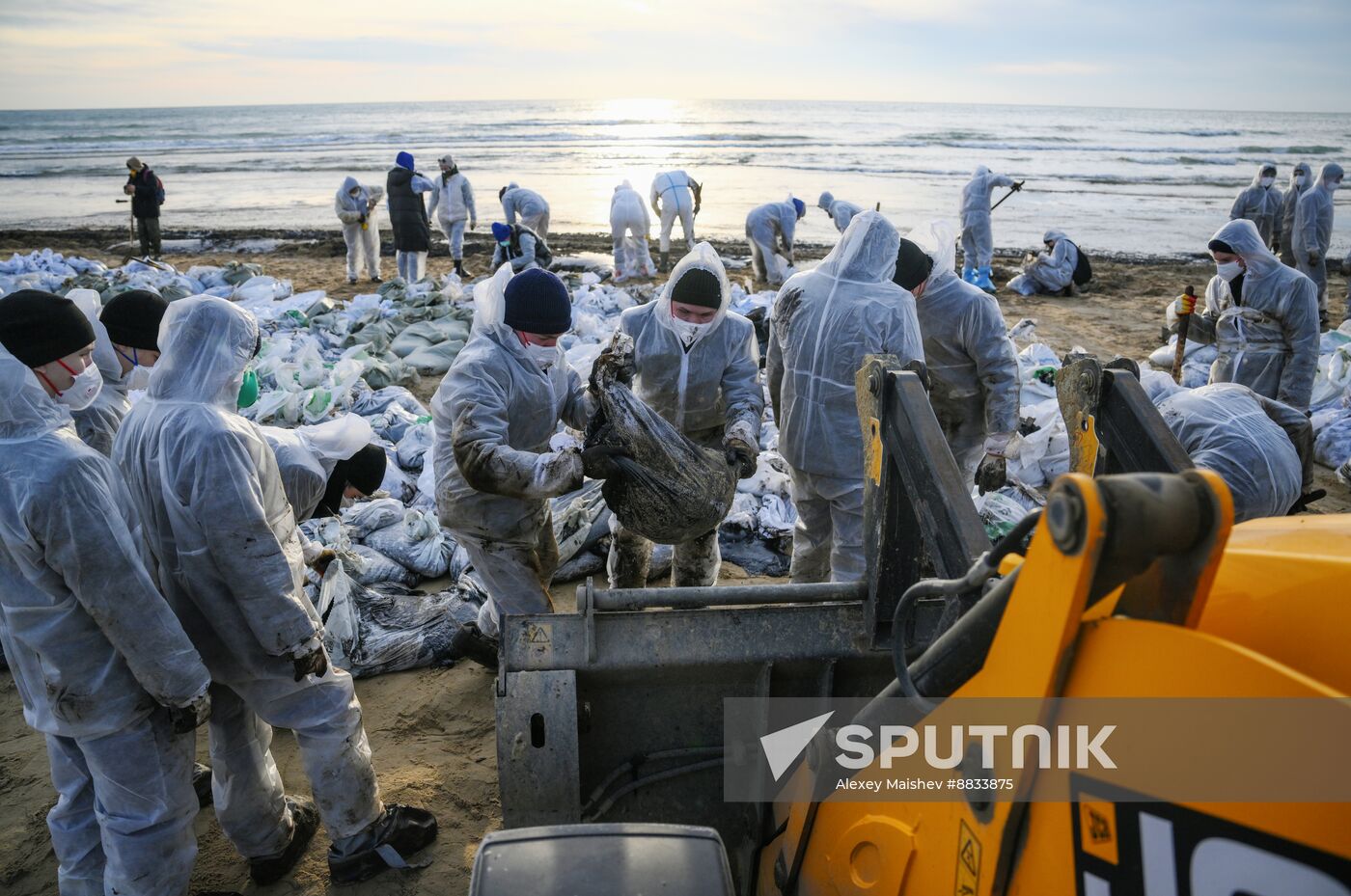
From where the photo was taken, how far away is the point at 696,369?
4145 millimetres

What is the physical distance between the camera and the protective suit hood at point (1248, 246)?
5.98m

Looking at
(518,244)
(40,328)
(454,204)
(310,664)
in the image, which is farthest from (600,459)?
(454,204)

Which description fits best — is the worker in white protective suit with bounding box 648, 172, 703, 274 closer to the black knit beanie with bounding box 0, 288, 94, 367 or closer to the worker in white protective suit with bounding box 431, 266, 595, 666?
the worker in white protective suit with bounding box 431, 266, 595, 666

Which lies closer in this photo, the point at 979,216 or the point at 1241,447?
the point at 1241,447

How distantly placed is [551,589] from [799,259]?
34.3ft

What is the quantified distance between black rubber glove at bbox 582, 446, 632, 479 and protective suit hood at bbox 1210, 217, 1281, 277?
4956 mm

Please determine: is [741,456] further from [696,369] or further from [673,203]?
[673,203]

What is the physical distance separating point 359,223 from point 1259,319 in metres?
11.4

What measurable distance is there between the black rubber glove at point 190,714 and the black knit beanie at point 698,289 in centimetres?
246

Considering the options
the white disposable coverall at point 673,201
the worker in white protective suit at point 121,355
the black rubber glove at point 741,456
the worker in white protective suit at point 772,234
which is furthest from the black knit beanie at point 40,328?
the white disposable coverall at point 673,201

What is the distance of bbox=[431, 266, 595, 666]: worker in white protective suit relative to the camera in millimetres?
3213

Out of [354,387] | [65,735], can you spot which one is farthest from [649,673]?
[354,387]

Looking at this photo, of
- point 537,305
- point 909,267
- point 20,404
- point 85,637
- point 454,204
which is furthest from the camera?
point 454,204

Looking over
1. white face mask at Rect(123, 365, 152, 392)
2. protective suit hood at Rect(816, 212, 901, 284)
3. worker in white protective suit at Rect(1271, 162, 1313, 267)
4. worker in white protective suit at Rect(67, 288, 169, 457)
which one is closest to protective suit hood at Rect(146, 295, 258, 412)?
worker in white protective suit at Rect(67, 288, 169, 457)
